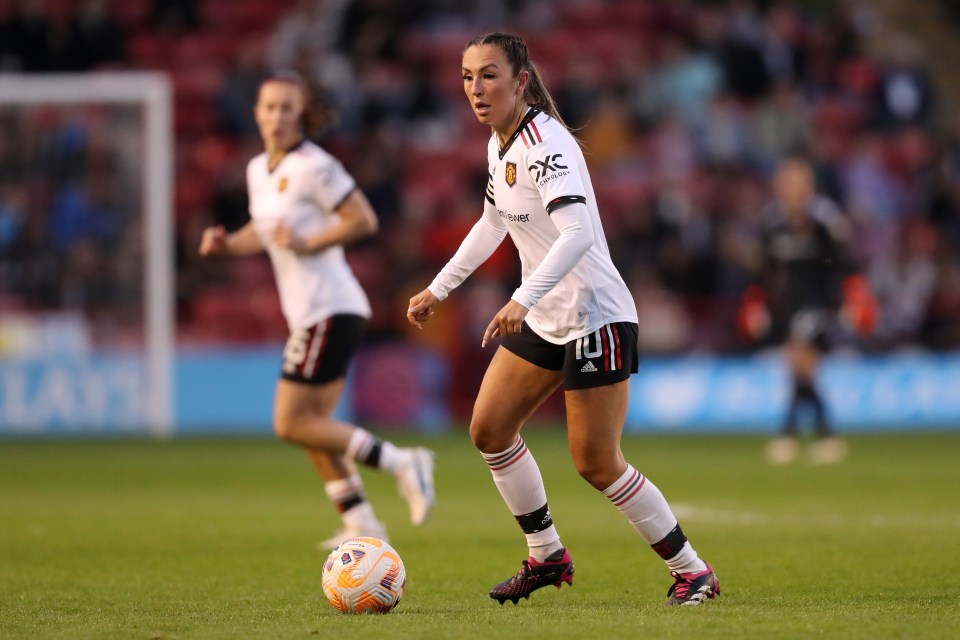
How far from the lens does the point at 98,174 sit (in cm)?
1725

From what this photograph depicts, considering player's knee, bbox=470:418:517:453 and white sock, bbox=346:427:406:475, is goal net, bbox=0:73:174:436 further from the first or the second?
player's knee, bbox=470:418:517:453

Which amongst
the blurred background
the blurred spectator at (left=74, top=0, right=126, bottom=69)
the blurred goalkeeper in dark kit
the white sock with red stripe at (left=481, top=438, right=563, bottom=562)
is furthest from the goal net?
the white sock with red stripe at (left=481, top=438, right=563, bottom=562)

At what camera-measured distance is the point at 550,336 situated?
19.5 ft

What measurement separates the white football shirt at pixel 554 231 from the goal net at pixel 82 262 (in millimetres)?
11259

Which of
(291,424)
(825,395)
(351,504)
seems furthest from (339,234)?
(825,395)

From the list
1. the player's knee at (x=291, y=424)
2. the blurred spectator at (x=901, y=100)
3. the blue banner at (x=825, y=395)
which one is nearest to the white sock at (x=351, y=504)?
the player's knee at (x=291, y=424)

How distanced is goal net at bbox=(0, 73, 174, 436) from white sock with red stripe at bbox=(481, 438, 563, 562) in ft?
36.3

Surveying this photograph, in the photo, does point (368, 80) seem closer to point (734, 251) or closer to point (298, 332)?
point (734, 251)

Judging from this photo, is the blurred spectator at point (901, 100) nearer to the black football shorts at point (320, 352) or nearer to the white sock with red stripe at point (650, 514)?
the black football shorts at point (320, 352)

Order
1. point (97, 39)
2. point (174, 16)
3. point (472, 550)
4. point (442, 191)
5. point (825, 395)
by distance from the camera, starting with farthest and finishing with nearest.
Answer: point (174, 16), point (97, 39), point (442, 191), point (825, 395), point (472, 550)

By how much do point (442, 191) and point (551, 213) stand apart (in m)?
14.3

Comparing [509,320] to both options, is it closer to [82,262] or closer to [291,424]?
[291,424]

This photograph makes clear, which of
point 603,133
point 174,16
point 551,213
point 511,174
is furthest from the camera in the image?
point 174,16

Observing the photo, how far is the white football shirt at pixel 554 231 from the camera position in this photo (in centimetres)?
559
